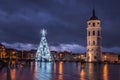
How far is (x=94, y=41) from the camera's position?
437ft

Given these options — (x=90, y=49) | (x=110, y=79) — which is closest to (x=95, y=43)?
(x=90, y=49)

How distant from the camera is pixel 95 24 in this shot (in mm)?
135500

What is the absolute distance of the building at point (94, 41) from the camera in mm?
132125

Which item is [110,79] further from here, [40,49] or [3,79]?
[40,49]

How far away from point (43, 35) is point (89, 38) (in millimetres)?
36929

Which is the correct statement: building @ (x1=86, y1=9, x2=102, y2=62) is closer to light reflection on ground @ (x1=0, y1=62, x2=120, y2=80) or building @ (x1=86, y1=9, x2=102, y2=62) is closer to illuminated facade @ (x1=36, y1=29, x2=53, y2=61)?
illuminated facade @ (x1=36, y1=29, x2=53, y2=61)

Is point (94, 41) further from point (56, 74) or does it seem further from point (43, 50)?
point (56, 74)

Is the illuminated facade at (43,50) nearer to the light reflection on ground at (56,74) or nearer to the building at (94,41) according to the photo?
the building at (94,41)

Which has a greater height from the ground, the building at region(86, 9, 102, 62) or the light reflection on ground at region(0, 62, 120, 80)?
the building at region(86, 9, 102, 62)

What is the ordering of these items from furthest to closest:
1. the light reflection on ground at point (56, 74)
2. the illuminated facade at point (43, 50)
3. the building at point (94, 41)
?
the illuminated facade at point (43, 50)
the building at point (94, 41)
the light reflection on ground at point (56, 74)

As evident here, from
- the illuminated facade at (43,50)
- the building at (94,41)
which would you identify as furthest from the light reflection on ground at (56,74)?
the illuminated facade at (43,50)

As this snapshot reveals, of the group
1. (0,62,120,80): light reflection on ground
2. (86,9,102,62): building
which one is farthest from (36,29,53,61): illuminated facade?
(0,62,120,80): light reflection on ground

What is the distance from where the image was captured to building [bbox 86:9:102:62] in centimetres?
13212

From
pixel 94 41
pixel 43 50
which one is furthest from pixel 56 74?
pixel 43 50
